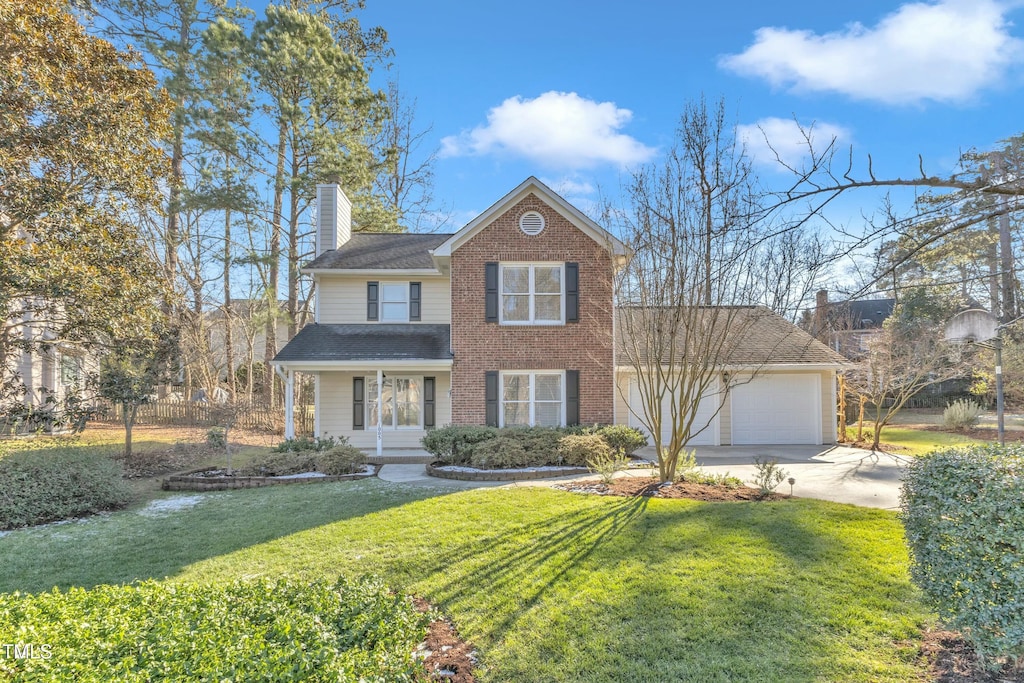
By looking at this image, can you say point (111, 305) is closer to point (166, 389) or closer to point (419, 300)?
point (419, 300)

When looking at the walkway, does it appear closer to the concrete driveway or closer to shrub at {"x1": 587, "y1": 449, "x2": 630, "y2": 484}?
the concrete driveway

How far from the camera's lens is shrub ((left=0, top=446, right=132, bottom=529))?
27.7ft

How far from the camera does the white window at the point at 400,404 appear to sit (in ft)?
52.2

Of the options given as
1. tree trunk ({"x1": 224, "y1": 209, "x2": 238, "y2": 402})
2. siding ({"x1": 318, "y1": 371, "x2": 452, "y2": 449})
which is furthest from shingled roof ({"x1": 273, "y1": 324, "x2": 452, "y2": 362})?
tree trunk ({"x1": 224, "y1": 209, "x2": 238, "y2": 402})

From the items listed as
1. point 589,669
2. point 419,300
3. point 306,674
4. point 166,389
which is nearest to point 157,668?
point 306,674

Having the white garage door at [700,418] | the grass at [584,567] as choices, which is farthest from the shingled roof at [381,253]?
the grass at [584,567]

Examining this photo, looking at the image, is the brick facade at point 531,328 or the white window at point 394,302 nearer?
the brick facade at point 531,328

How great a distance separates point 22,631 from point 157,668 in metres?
0.79

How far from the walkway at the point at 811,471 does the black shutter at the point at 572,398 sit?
238cm

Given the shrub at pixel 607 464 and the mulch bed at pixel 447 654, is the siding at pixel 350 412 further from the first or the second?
the mulch bed at pixel 447 654

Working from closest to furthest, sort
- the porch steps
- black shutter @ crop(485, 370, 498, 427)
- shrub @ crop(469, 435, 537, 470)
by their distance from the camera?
shrub @ crop(469, 435, 537, 470), the porch steps, black shutter @ crop(485, 370, 498, 427)

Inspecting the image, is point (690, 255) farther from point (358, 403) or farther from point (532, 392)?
point (358, 403)

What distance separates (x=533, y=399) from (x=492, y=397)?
1.10m

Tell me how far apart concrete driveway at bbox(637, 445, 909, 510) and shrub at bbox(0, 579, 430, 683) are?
25.4 ft
